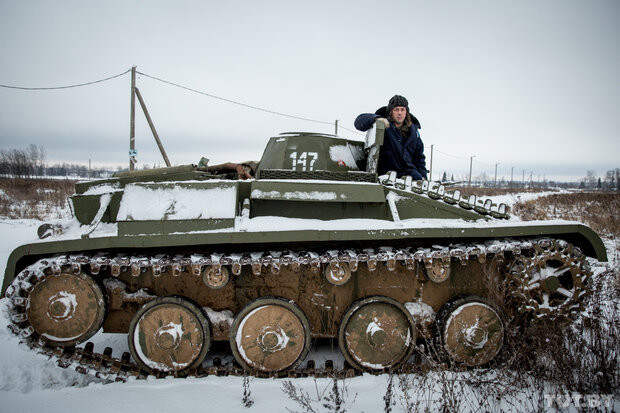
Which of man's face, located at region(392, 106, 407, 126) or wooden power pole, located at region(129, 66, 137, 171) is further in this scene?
wooden power pole, located at region(129, 66, 137, 171)

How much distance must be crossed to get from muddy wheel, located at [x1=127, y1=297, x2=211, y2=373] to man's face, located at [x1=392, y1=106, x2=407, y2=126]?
12.8 feet

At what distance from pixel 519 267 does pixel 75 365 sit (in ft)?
15.8

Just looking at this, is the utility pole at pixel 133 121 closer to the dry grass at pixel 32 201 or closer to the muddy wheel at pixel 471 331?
the dry grass at pixel 32 201

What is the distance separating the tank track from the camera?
319 cm

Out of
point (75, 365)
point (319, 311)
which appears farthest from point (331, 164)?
point (75, 365)

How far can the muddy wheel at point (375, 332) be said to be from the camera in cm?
371

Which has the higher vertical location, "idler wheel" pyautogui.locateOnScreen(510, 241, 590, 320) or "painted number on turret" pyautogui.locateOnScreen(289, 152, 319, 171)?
"painted number on turret" pyautogui.locateOnScreen(289, 152, 319, 171)

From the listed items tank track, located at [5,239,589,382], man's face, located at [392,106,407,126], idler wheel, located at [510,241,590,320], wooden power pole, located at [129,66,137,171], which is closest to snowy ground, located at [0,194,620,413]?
tank track, located at [5,239,589,382]

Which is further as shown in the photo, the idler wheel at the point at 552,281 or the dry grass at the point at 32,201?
the dry grass at the point at 32,201

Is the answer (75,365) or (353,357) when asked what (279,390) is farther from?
(75,365)

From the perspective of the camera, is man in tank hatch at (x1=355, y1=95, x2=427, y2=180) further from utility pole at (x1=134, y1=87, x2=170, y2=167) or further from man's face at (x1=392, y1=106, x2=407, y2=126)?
utility pole at (x1=134, y1=87, x2=170, y2=167)

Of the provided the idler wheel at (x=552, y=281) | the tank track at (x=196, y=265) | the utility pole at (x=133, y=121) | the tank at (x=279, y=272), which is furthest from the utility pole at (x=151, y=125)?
the idler wheel at (x=552, y=281)

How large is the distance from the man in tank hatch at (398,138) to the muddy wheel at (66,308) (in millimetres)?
4109

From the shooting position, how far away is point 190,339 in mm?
3592
